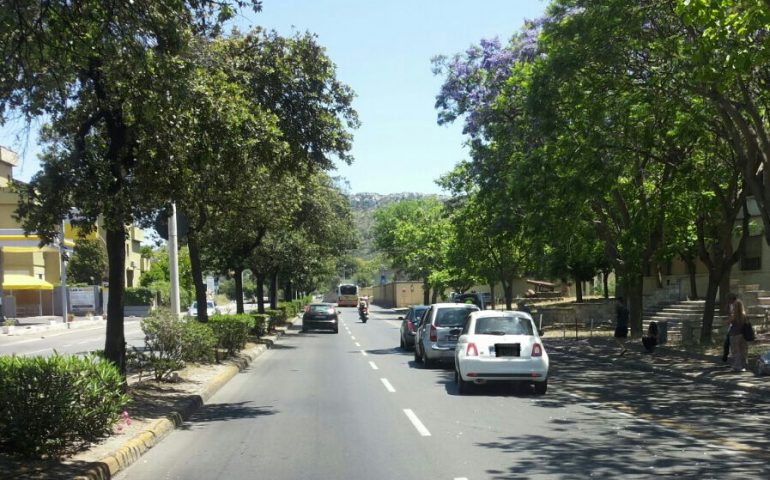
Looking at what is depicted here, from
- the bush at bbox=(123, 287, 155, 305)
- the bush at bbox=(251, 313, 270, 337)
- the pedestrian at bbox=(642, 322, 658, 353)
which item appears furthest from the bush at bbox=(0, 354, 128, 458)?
the bush at bbox=(123, 287, 155, 305)

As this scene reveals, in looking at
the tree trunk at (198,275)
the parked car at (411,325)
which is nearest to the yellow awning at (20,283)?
the tree trunk at (198,275)

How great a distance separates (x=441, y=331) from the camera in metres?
19.0

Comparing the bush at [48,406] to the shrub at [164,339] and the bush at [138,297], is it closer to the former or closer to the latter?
the shrub at [164,339]

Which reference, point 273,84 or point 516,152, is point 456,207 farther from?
point 273,84

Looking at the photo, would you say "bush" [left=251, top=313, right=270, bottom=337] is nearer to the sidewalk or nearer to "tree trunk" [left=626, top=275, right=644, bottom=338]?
the sidewalk

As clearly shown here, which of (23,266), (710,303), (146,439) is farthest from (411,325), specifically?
(23,266)

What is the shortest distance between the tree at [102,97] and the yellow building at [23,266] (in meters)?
41.0

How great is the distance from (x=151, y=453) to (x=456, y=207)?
95.6 ft

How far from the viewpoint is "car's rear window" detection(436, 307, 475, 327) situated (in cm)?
1917

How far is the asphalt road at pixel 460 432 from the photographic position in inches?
312

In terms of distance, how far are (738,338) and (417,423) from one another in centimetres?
952

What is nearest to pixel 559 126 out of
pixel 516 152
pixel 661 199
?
pixel 516 152

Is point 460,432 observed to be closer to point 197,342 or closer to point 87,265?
point 197,342

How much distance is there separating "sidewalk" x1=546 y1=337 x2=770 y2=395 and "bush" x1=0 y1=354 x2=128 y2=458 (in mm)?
Result: 11777
